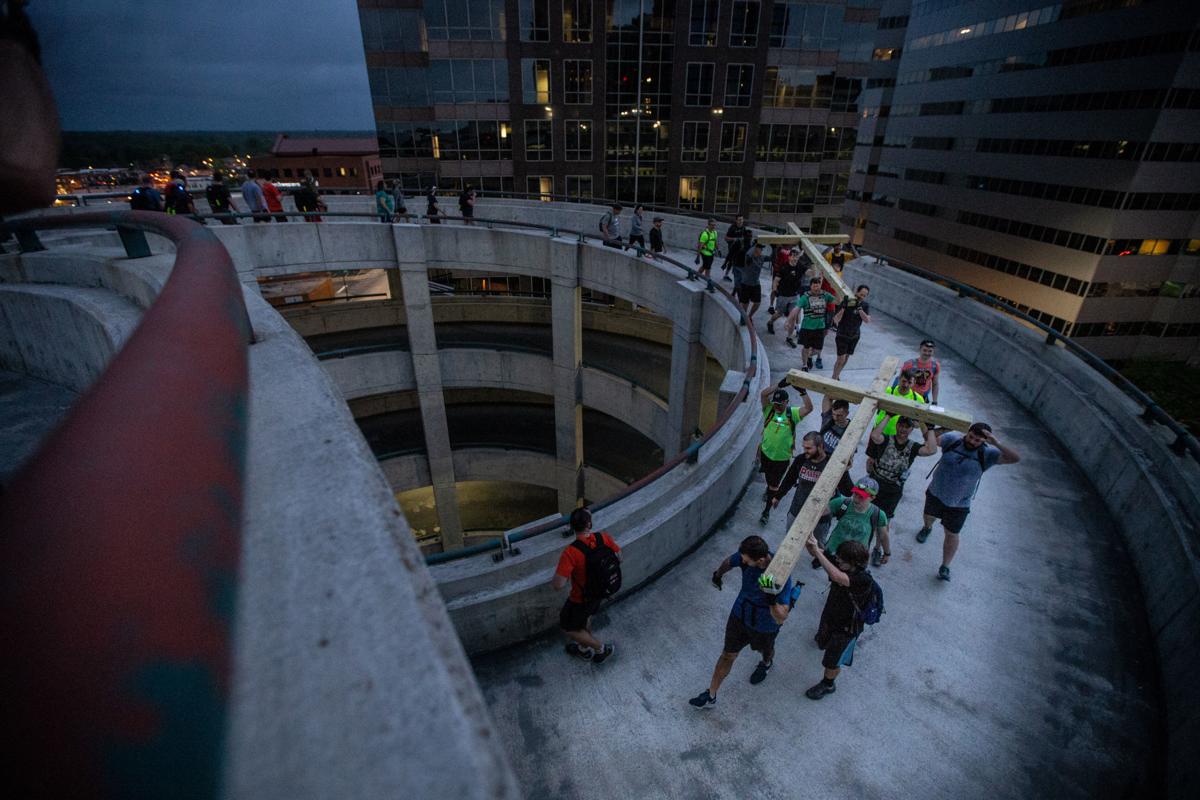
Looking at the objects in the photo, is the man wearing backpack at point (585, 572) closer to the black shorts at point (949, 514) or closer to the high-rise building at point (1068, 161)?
the black shorts at point (949, 514)

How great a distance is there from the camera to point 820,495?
528 cm

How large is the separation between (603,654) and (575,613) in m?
0.69

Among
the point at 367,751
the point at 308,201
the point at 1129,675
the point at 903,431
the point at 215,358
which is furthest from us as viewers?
the point at 308,201

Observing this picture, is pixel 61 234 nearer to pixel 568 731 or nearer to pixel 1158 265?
pixel 568 731

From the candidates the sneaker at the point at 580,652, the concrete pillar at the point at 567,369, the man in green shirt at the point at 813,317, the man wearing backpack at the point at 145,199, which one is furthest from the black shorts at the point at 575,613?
the man wearing backpack at the point at 145,199

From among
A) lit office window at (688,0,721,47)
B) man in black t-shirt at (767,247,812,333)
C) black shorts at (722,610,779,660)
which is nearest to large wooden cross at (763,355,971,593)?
black shorts at (722,610,779,660)

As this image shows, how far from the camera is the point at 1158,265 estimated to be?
3966 cm

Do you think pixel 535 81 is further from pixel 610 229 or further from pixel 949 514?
pixel 949 514

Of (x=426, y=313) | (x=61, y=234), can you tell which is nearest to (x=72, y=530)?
(x=61, y=234)

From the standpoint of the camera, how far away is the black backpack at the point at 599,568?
5031mm

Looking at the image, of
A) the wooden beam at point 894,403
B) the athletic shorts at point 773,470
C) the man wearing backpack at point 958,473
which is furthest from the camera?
the athletic shorts at point 773,470

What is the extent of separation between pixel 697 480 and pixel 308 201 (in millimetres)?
18347

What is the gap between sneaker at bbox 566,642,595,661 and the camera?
563cm

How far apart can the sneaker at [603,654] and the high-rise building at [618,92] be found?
36.0 meters
